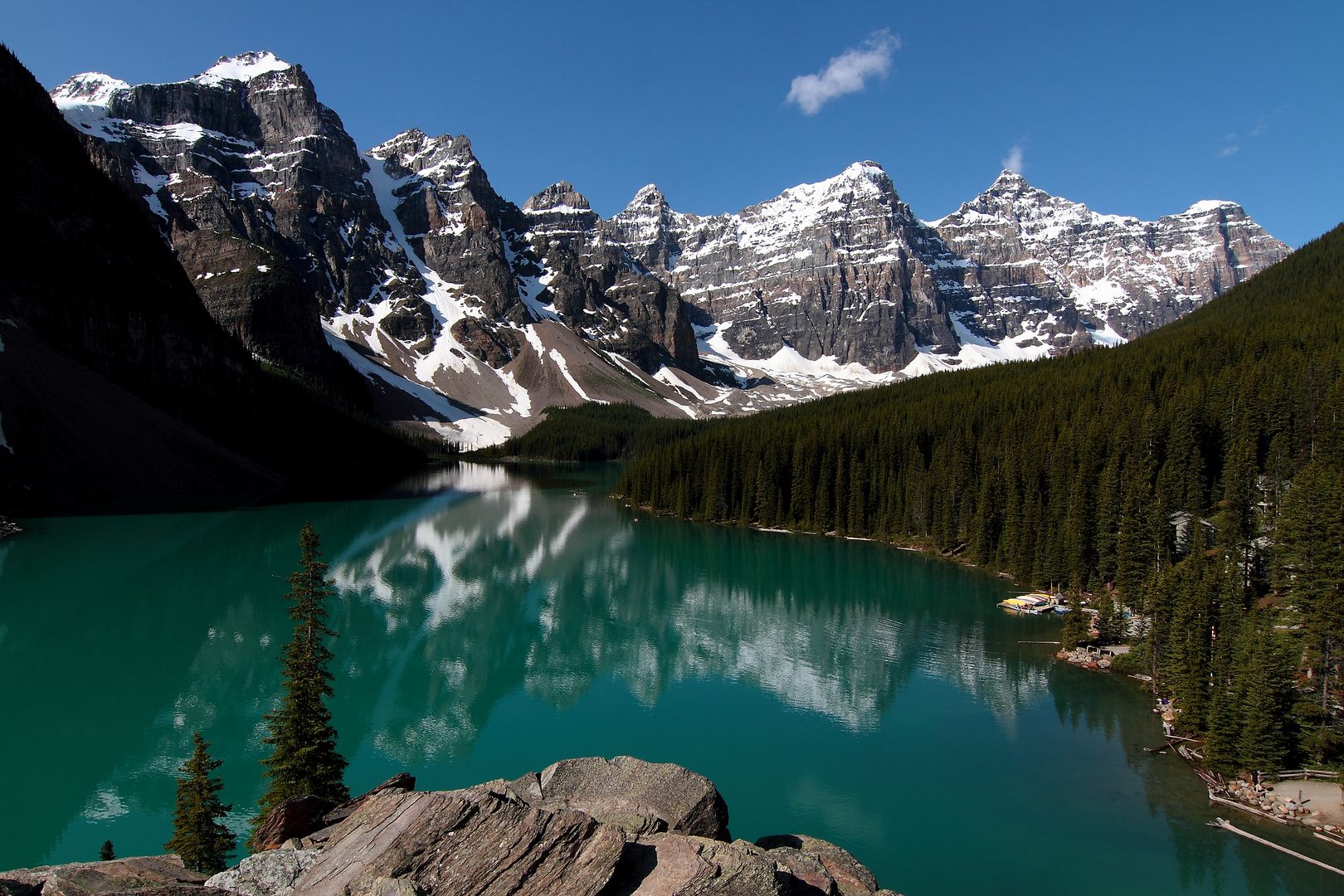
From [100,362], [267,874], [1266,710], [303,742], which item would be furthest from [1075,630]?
[100,362]

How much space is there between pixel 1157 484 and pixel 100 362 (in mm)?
103836

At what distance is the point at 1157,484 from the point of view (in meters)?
39.3

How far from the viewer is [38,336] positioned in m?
78.1

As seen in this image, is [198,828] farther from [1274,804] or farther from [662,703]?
[1274,804]

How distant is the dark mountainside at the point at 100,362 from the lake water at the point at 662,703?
75.3 ft

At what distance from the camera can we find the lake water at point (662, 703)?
1678 cm

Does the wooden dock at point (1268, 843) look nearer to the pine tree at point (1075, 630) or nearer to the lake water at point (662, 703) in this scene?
the lake water at point (662, 703)

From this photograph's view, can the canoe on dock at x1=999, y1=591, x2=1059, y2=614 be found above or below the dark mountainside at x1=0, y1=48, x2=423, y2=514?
below

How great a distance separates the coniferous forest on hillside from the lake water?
325 cm

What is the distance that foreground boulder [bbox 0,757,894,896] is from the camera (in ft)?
24.6

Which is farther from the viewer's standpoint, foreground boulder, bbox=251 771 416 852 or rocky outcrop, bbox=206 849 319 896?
foreground boulder, bbox=251 771 416 852

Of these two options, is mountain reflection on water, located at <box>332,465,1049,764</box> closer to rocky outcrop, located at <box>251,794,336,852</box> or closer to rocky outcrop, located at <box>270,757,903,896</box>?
rocky outcrop, located at <box>251,794,336,852</box>

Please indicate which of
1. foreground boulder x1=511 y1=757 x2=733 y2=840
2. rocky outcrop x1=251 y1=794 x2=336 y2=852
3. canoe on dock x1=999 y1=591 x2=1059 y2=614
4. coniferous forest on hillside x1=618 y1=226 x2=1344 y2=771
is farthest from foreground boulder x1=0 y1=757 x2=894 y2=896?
canoe on dock x1=999 y1=591 x2=1059 y2=614

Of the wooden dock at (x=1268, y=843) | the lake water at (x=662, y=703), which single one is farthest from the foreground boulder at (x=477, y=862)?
the wooden dock at (x=1268, y=843)
